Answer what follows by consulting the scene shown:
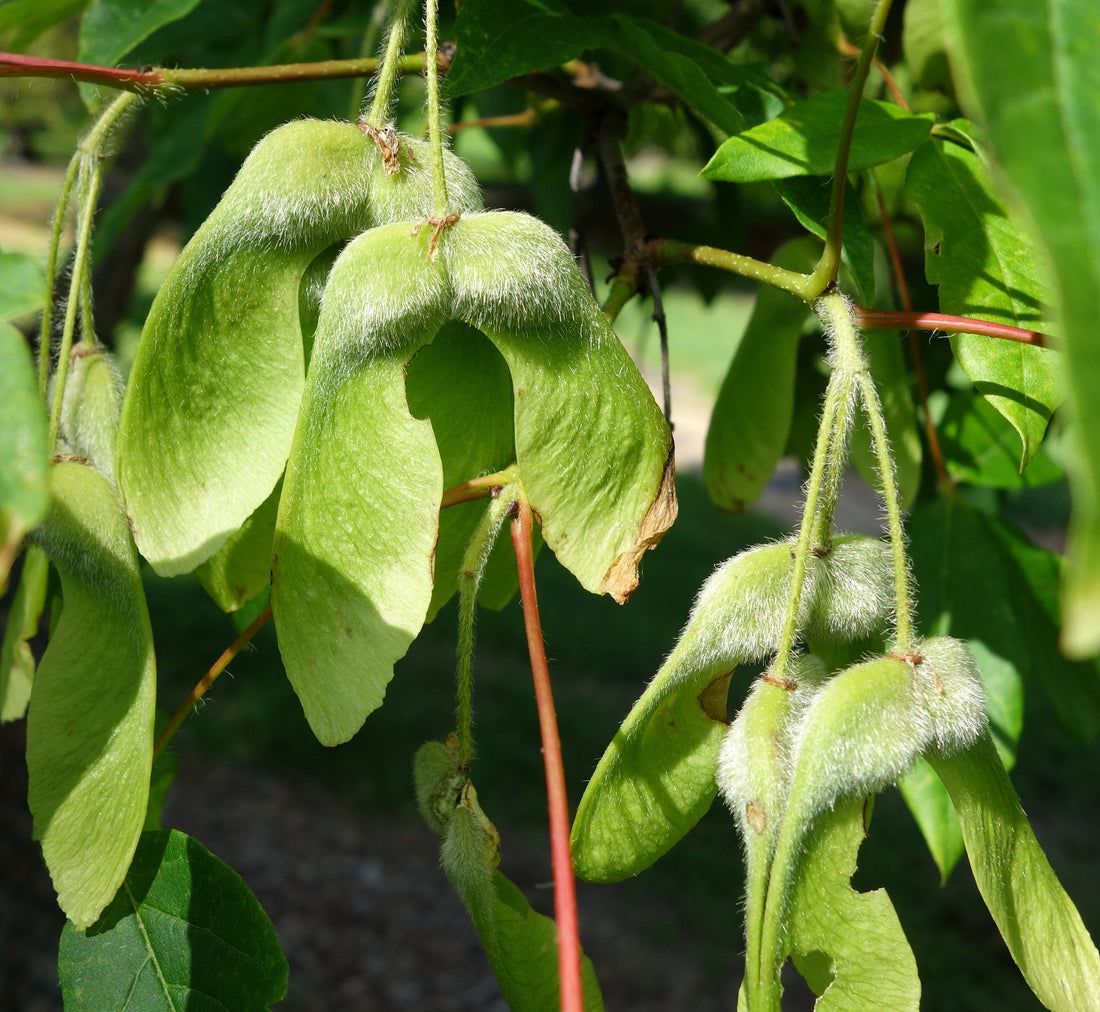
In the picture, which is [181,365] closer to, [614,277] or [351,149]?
[351,149]

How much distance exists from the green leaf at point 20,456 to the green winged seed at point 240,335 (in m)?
0.19

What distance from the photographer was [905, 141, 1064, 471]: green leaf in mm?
611

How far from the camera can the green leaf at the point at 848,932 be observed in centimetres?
54

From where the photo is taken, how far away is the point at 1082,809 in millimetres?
3217

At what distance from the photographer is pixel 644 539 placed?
0.58 meters

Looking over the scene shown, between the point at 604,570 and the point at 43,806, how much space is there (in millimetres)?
331

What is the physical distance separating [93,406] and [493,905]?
38 cm

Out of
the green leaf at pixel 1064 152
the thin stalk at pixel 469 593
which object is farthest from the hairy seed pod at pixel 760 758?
the green leaf at pixel 1064 152

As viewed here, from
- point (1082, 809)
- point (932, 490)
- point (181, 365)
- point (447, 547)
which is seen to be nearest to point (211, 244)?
point (181, 365)

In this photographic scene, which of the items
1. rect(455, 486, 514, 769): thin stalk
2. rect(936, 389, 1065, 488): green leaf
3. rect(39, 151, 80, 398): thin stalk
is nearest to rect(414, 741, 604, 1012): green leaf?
rect(455, 486, 514, 769): thin stalk

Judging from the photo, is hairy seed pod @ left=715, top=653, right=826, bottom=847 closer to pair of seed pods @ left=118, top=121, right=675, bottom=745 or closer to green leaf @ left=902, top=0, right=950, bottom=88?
pair of seed pods @ left=118, top=121, right=675, bottom=745

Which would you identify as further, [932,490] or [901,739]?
[932,490]

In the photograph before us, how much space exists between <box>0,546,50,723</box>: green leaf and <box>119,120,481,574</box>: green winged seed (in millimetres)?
201

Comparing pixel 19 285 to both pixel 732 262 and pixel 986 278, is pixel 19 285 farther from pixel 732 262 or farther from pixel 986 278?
pixel 986 278
